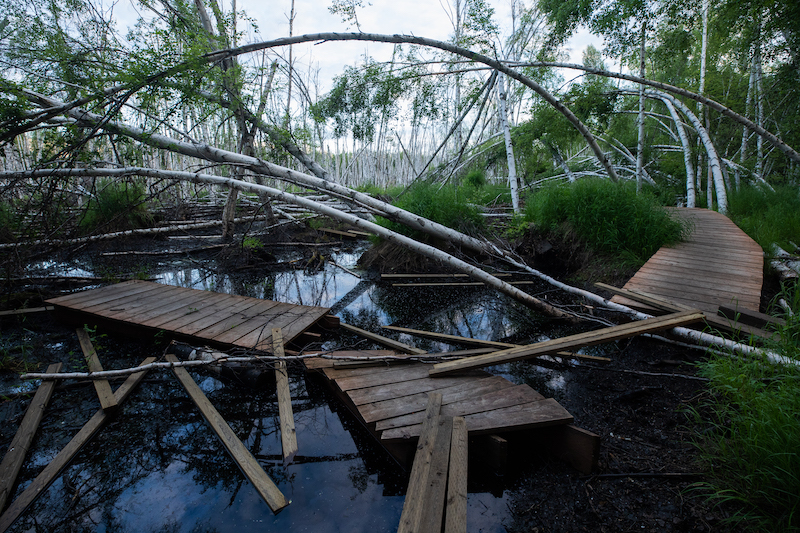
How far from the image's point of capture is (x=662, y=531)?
1.71 m

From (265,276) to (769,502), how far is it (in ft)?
23.7

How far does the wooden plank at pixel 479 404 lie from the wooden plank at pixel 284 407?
0.64 m

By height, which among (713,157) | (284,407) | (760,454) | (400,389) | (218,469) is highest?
(713,157)

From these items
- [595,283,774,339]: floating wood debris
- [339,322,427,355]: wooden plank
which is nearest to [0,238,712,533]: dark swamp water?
[339,322,427,355]: wooden plank

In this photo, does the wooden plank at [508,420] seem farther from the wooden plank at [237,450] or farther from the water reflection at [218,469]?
Result: the wooden plank at [237,450]

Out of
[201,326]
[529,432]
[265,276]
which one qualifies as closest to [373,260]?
[265,276]

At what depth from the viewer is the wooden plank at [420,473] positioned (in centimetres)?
156

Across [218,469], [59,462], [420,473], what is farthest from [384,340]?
[59,462]

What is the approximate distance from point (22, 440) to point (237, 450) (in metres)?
1.65

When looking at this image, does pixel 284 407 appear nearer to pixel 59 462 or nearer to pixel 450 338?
pixel 59 462

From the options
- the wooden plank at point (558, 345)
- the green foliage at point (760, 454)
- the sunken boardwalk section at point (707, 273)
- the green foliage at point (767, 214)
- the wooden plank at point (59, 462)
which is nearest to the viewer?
the green foliage at point (760, 454)

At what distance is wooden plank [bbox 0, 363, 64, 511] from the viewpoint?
7.08 ft

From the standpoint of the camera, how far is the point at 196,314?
14.3ft

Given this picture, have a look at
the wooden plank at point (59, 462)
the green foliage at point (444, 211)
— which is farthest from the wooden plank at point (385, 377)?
the green foliage at point (444, 211)
